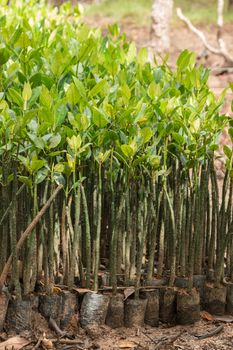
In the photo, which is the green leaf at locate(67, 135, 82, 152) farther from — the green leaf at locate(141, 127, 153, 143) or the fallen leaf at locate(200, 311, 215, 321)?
the fallen leaf at locate(200, 311, 215, 321)

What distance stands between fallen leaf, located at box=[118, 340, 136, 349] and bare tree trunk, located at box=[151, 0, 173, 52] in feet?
24.2

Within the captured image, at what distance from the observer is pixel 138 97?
133 inches

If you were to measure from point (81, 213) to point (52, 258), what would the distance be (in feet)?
0.92

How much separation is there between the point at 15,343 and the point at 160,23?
7742 mm

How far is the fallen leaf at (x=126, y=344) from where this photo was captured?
9.62 feet

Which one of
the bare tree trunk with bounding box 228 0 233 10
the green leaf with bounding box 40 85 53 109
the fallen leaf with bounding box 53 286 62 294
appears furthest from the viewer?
the bare tree trunk with bounding box 228 0 233 10

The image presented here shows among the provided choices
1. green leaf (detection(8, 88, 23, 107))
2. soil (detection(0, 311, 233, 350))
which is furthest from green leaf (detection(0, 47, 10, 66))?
soil (detection(0, 311, 233, 350))

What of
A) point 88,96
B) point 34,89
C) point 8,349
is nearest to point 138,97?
point 88,96

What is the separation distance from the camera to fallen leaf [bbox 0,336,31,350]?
9.20ft

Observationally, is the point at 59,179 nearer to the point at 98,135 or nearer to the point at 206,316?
the point at 98,135

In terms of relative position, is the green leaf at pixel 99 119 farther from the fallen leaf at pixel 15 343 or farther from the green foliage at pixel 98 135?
the fallen leaf at pixel 15 343

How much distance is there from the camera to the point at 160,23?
9.94 m

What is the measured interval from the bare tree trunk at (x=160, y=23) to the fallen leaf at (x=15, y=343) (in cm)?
750

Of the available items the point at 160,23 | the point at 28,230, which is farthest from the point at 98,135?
the point at 160,23
